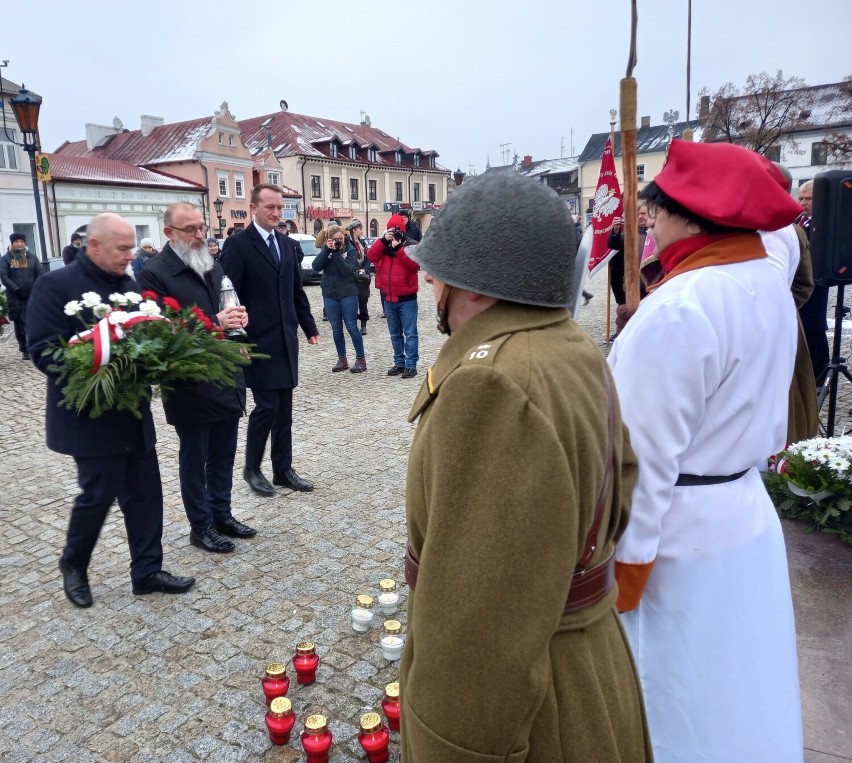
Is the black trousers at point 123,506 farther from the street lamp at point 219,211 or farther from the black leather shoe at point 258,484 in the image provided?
the street lamp at point 219,211

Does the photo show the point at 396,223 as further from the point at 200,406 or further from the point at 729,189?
the point at 729,189

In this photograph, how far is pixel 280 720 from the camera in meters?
2.63

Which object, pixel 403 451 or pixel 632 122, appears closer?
pixel 632 122

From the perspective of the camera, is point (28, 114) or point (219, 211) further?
point (219, 211)

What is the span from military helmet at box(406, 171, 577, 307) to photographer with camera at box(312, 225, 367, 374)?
819 centimetres

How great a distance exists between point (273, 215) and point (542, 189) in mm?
3997

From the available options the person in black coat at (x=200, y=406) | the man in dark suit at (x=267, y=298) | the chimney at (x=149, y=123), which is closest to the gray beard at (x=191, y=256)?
the person in black coat at (x=200, y=406)

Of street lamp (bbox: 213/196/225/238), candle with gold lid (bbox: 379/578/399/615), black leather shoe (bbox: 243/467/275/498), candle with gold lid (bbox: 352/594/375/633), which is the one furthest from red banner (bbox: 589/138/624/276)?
street lamp (bbox: 213/196/225/238)

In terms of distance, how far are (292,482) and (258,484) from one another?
0.26m

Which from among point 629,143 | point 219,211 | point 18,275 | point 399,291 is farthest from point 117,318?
point 219,211

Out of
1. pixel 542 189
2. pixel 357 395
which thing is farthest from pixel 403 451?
pixel 542 189

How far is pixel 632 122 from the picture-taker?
327 centimetres

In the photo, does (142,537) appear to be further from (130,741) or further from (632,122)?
(632,122)

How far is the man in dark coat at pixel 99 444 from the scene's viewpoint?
347 cm
